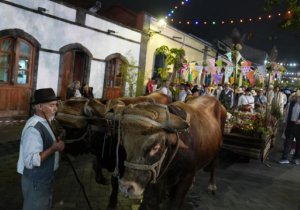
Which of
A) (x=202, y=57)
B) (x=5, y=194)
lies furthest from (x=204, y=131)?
(x=202, y=57)

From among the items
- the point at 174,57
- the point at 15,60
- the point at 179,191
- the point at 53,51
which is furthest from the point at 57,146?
the point at 174,57

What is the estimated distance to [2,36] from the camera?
11.8 m

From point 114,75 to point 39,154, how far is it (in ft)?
49.5

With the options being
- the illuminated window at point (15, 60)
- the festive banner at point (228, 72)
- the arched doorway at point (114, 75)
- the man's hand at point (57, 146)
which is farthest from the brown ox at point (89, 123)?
the festive banner at point (228, 72)

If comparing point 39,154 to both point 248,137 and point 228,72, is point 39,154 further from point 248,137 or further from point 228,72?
point 228,72

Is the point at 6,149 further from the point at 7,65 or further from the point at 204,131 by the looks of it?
the point at 204,131

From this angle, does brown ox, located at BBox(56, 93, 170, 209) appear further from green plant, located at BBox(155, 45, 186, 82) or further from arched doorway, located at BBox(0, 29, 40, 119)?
green plant, located at BBox(155, 45, 186, 82)

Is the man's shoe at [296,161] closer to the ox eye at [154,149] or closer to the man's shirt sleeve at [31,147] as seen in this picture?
the ox eye at [154,149]

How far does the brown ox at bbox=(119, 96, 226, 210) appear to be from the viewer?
3.39m

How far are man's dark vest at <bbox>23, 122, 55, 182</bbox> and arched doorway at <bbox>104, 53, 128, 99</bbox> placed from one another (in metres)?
14.0

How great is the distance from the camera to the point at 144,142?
3424 millimetres

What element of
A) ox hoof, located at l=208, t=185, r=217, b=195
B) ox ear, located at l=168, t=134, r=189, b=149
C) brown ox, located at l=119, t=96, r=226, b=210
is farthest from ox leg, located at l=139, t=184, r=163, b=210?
ox hoof, located at l=208, t=185, r=217, b=195

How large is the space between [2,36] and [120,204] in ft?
→ 27.3

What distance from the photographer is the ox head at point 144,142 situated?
336 centimetres
